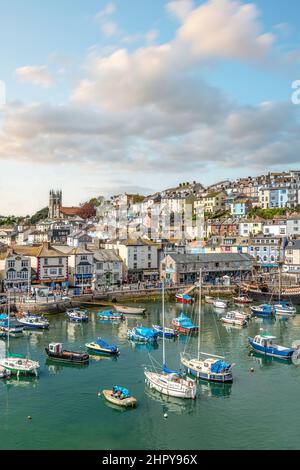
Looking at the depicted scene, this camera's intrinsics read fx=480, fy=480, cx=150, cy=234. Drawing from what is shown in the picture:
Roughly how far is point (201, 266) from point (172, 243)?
1138cm

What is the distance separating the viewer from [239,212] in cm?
9938

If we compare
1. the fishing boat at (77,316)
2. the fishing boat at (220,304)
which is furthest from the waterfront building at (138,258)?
the fishing boat at (77,316)

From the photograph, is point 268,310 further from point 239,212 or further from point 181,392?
point 239,212

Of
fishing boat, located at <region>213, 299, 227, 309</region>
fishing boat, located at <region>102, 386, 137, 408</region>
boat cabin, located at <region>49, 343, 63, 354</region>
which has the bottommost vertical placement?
fishing boat, located at <region>102, 386, 137, 408</region>

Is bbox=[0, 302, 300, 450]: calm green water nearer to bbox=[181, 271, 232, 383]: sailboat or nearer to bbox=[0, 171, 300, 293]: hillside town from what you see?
bbox=[181, 271, 232, 383]: sailboat

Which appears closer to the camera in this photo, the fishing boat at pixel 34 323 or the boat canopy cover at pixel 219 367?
the boat canopy cover at pixel 219 367

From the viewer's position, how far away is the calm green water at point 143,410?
19.8m

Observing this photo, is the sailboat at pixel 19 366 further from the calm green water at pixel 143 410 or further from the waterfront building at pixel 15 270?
the waterfront building at pixel 15 270

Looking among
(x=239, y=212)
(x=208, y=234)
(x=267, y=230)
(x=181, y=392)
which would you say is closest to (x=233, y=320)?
(x=181, y=392)

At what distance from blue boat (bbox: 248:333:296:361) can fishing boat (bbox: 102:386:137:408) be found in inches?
491

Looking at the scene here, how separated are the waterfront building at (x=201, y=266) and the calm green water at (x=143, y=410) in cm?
3232

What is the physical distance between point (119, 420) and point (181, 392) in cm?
405

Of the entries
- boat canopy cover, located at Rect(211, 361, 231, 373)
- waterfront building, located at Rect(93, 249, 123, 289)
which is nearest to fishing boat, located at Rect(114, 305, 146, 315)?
waterfront building, located at Rect(93, 249, 123, 289)

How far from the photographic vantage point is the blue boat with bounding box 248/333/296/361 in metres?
32.0
